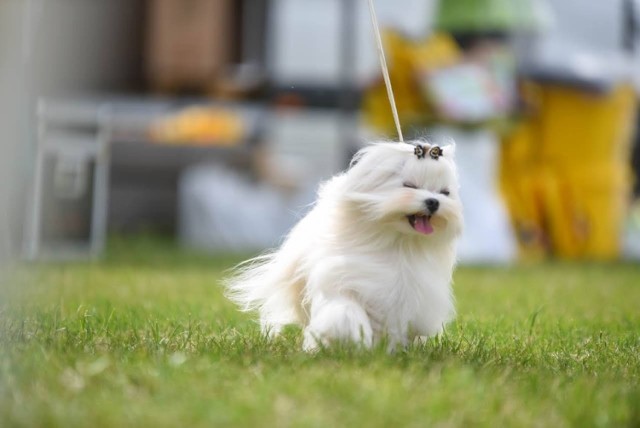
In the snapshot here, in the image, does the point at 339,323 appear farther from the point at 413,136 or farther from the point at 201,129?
the point at 201,129

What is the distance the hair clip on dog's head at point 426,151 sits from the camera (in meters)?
3.42

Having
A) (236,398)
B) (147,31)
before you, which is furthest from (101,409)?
(147,31)

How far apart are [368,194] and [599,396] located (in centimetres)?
98

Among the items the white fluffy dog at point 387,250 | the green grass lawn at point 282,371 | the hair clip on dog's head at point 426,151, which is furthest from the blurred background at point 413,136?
the hair clip on dog's head at point 426,151

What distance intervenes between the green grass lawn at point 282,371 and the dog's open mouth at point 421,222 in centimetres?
37

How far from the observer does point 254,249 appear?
9.79m

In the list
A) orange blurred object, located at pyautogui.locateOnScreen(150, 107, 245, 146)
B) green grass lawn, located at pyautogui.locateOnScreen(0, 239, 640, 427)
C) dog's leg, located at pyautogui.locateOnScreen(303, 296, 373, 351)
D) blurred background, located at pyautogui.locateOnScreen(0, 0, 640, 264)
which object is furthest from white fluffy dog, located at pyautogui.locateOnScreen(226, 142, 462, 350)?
orange blurred object, located at pyautogui.locateOnScreen(150, 107, 245, 146)

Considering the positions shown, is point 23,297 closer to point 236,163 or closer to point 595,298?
point 595,298

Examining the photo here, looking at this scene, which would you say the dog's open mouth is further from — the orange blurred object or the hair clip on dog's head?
the orange blurred object

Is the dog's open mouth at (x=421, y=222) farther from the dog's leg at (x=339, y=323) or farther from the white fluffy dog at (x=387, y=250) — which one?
the dog's leg at (x=339, y=323)

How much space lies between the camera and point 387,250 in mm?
3451

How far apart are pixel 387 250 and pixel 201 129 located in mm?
8513

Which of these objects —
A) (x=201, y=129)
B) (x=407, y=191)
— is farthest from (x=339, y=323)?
(x=201, y=129)

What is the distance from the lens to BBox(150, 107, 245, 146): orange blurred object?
37.4 feet
